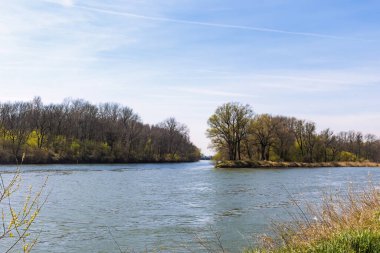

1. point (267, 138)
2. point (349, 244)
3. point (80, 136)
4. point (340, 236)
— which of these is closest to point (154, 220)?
point (340, 236)

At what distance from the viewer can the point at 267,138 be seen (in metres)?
79.5

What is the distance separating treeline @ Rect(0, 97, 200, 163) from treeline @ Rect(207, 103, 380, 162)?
3214 cm

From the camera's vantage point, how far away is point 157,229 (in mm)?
15664

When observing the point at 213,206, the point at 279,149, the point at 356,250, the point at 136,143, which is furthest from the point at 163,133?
the point at 356,250

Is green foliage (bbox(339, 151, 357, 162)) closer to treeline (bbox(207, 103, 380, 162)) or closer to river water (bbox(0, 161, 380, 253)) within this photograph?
treeline (bbox(207, 103, 380, 162))

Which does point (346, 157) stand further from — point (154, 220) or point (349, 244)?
point (349, 244)

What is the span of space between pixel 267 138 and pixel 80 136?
47484 millimetres

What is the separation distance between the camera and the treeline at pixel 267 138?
7638cm

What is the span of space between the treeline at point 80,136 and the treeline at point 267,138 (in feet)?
105

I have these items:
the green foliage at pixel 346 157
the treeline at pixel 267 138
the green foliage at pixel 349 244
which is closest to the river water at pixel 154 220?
the green foliage at pixel 349 244

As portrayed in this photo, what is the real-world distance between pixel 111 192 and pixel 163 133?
3841 inches

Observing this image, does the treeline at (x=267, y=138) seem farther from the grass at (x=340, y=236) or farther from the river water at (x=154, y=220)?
the grass at (x=340, y=236)

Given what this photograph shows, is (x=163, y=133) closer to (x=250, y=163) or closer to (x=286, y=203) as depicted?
(x=250, y=163)

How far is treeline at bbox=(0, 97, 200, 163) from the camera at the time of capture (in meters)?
81.5
